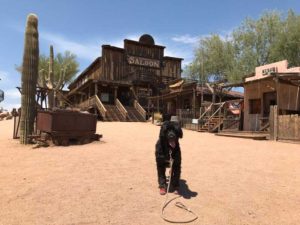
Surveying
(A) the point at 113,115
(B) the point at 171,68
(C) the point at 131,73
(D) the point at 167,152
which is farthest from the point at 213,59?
(D) the point at 167,152

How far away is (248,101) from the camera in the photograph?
785 inches

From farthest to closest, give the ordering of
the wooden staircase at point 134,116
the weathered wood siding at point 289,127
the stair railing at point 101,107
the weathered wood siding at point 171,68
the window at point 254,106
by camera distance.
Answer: the weathered wood siding at point 171,68, the wooden staircase at point 134,116, the stair railing at point 101,107, the window at point 254,106, the weathered wood siding at point 289,127

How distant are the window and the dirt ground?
10.4 m

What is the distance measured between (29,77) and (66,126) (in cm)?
270

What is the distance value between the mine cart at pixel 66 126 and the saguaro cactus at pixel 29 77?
1.38 ft

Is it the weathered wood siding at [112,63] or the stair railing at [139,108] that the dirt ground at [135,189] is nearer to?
the stair railing at [139,108]

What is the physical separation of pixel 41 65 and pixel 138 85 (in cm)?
1929

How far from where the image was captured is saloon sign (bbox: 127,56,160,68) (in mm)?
35094

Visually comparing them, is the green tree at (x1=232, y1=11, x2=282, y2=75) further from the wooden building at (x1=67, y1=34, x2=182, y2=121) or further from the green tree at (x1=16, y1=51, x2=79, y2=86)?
the green tree at (x1=16, y1=51, x2=79, y2=86)

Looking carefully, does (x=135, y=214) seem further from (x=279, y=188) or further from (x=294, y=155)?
(x=294, y=155)

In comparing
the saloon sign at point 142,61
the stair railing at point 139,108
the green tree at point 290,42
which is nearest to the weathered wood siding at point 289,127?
the stair railing at point 139,108

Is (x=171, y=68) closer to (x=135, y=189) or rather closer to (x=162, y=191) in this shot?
(x=135, y=189)

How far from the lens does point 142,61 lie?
35.8m

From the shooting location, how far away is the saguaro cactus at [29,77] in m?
12.2
